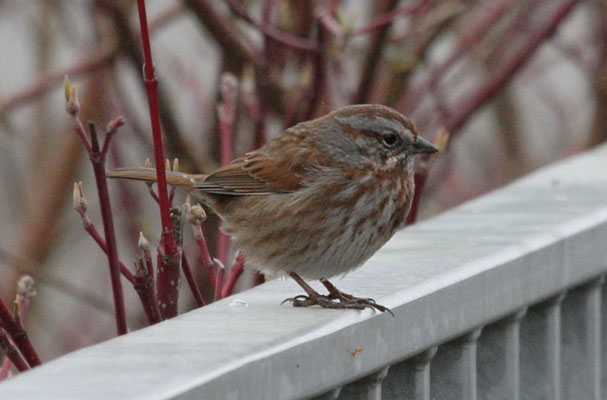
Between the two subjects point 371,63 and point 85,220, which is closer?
point 85,220

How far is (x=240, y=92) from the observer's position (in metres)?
4.50

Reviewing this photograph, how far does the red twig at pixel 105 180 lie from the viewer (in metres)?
2.22

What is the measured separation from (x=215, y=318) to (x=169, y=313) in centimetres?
36

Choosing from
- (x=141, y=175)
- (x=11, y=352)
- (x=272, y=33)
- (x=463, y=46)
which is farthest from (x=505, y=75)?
(x=11, y=352)

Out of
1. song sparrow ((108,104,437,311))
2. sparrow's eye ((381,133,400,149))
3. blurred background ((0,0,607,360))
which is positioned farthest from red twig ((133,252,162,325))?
blurred background ((0,0,607,360))

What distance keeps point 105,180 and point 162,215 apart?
0.13 meters

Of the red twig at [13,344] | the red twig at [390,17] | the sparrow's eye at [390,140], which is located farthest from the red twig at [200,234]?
the red twig at [390,17]

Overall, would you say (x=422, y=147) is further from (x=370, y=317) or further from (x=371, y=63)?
(x=370, y=317)

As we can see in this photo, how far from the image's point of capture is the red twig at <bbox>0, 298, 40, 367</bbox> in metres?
2.35

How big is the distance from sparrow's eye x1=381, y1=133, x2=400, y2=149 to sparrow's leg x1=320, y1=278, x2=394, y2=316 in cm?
45

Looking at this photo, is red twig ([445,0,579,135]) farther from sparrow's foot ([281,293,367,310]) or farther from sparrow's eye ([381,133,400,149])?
sparrow's foot ([281,293,367,310])

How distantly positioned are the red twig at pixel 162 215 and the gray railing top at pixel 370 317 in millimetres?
Result: 146

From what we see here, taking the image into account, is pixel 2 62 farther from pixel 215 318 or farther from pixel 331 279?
pixel 215 318

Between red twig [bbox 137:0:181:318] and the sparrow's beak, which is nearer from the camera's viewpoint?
red twig [bbox 137:0:181:318]
